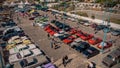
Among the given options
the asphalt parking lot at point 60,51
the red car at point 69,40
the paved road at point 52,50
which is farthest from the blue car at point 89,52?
the red car at point 69,40

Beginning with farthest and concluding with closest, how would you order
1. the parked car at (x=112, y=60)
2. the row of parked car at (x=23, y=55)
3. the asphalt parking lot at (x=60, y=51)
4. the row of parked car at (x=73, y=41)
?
1. the row of parked car at (x=73, y=41)
2. the asphalt parking lot at (x=60, y=51)
3. the row of parked car at (x=23, y=55)
4. the parked car at (x=112, y=60)

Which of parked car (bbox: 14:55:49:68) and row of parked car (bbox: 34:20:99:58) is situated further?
row of parked car (bbox: 34:20:99:58)

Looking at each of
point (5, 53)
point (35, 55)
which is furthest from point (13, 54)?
point (35, 55)

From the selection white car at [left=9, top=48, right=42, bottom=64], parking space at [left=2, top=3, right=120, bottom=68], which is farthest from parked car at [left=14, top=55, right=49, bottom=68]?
white car at [left=9, top=48, right=42, bottom=64]

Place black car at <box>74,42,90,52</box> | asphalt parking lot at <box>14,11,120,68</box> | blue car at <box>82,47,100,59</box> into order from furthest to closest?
black car at <box>74,42,90,52</box>
blue car at <box>82,47,100,59</box>
asphalt parking lot at <box>14,11,120,68</box>

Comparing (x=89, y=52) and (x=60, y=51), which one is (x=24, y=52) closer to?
(x=60, y=51)

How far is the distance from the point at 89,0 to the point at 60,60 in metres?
99.0

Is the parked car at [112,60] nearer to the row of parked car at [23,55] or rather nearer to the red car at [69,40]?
the row of parked car at [23,55]

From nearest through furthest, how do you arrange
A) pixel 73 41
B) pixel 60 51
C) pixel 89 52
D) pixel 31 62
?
pixel 31 62
pixel 89 52
pixel 60 51
pixel 73 41

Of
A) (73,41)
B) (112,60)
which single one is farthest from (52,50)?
(112,60)

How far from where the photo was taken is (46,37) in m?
49.4

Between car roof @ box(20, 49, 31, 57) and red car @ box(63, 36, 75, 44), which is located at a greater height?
car roof @ box(20, 49, 31, 57)

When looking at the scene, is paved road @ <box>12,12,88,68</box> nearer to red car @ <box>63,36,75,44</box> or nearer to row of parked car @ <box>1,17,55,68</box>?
red car @ <box>63,36,75,44</box>

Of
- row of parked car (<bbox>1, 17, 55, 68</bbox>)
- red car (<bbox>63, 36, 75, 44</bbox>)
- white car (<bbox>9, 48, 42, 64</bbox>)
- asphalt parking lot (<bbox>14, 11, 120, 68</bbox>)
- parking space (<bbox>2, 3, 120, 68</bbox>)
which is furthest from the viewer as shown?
red car (<bbox>63, 36, 75, 44</bbox>)
